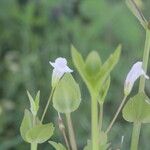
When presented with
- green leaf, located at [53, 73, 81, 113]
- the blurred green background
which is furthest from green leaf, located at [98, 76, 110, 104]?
the blurred green background

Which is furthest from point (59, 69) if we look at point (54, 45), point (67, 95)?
point (54, 45)

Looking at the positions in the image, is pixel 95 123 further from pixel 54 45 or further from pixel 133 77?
pixel 54 45

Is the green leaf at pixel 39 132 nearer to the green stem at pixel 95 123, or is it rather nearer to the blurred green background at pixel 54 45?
the green stem at pixel 95 123

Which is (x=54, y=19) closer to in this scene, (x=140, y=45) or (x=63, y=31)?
(x=63, y=31)

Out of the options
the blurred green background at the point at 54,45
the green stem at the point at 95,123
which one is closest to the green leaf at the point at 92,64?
the green stem at the point at 95,123

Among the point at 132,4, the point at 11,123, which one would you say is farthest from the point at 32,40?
the point at 132,4
